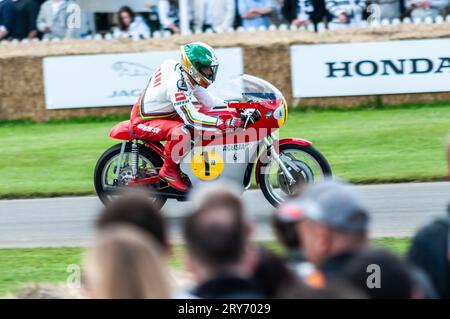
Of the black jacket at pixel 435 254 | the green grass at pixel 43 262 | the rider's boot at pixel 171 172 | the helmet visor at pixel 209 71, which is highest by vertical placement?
the black jacket at pixel 435 254

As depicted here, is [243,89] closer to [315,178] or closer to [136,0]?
[315,178]

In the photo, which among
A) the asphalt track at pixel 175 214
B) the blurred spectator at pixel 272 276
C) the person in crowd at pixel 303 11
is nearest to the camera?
the blurred spectator at pixel 272 276

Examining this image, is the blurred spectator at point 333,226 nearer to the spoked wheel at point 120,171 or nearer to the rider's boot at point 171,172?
the rider's boot at point 171,172

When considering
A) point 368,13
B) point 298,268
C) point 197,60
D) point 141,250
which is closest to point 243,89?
point 197,60

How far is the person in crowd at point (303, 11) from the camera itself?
1802 cm

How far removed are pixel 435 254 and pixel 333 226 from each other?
0.96m

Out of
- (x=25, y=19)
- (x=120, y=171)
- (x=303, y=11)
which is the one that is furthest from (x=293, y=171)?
(x=25, y=19)

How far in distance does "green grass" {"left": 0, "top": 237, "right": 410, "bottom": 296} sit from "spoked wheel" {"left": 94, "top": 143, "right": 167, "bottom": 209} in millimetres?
1307

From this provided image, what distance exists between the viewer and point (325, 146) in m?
14.7

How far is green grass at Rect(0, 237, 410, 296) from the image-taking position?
8.11 meters

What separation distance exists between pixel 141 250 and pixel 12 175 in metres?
10.4

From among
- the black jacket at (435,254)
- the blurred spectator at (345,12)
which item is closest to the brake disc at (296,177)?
the black jacket at (435,254)

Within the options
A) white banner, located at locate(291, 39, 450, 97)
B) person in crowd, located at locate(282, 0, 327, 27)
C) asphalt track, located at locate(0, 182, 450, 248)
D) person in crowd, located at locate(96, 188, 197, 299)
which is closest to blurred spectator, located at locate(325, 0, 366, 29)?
person in crowd, located at locate(282, 0, 327, 27)

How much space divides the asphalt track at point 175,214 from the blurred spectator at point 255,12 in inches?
268
